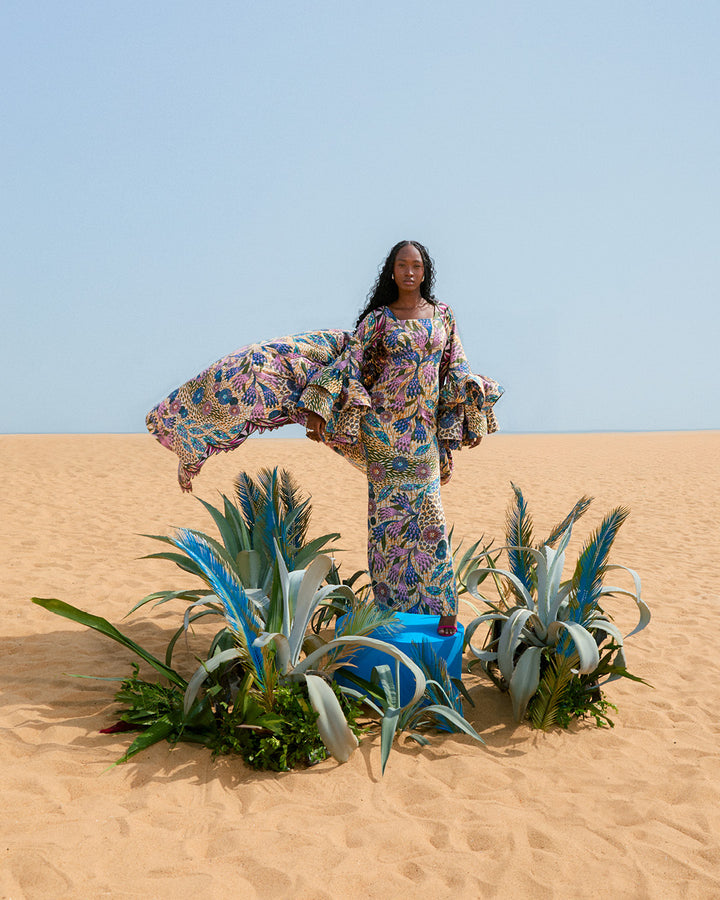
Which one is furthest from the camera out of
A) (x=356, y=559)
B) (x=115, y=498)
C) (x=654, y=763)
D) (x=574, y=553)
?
(x=115, y=498)

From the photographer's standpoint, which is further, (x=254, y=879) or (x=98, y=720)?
(x=98, y=720)

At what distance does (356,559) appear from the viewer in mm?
8375

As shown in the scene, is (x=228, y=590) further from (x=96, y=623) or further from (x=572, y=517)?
(x=572, y=517)

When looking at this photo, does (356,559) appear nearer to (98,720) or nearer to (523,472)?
(98,720)

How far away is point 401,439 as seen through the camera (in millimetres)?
3832

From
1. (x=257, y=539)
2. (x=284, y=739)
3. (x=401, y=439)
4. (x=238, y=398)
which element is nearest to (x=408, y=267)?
(x=401, y=439)

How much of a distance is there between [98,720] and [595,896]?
2.30 metres

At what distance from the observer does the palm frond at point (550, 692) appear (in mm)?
3662

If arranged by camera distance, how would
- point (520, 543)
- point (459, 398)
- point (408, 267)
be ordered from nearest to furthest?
point (408, 267), point (459, 398), point (520, 543)

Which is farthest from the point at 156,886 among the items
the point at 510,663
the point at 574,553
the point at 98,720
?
the point at 574,553

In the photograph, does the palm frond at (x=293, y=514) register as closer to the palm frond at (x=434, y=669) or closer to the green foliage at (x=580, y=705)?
the palm frond at (x=434, y=669)

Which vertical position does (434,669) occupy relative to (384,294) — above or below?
below

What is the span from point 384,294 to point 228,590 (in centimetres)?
173

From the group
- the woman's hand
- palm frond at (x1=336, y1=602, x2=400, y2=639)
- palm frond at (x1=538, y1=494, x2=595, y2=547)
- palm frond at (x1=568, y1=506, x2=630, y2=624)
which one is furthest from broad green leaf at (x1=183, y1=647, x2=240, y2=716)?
palm frond at (x1=538, y1=494, x2=595, y2=547)
